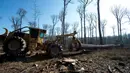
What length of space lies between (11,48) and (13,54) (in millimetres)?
474

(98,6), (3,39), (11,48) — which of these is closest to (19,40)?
(11,48)

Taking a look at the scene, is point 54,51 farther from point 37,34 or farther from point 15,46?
point 15,46

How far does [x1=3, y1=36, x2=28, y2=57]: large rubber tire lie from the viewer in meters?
9.82

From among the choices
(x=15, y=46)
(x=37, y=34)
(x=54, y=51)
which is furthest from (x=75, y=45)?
(x=15, y=46)

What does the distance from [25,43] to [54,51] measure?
2.20m

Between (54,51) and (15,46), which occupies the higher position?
(15,46)

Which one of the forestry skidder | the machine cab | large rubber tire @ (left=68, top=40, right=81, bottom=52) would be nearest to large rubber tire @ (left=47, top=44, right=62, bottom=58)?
the forestry skidder

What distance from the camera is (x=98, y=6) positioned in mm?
20703

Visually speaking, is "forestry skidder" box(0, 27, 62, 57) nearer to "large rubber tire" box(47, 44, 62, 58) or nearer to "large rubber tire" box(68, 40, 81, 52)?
"large rubber tire" box(47, 44, 62, 58)

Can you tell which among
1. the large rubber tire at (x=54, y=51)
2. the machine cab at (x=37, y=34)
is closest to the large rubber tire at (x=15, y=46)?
the machine cab at (x=37, y=34)

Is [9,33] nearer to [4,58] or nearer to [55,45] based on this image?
[4,58]

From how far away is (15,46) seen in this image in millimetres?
9969

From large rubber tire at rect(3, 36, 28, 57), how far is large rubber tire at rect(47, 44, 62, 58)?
1.79 meters

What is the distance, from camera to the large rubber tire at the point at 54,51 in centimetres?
1049
